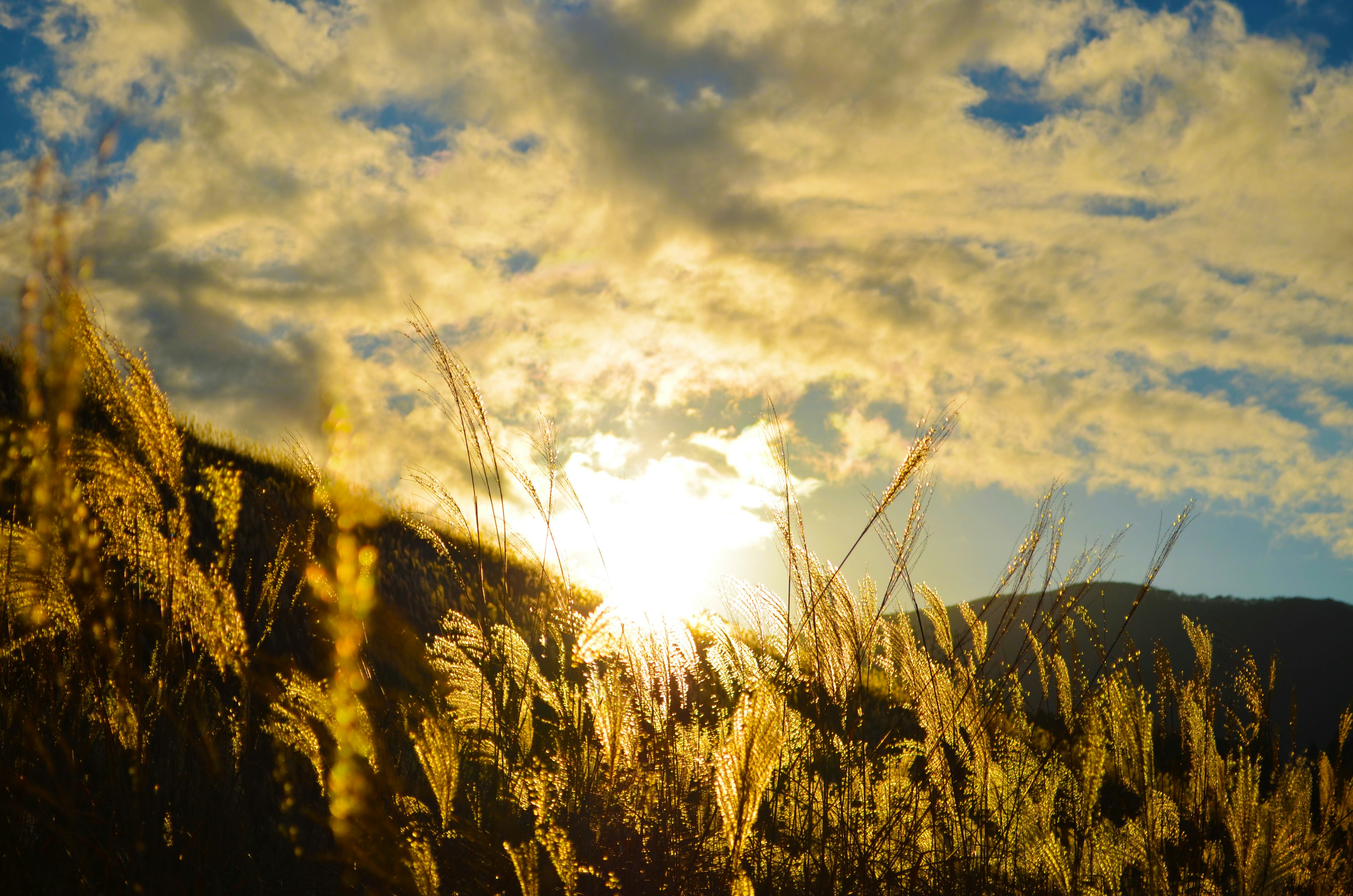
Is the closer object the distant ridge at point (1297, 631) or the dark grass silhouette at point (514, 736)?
the dark grass silhouette at point (514, 736)

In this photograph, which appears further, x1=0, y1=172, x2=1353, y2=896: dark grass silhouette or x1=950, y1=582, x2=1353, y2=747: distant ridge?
x1=950, y1=582, x2=1353, y2=747: distant ridge

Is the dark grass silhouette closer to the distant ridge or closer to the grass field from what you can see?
the grass field

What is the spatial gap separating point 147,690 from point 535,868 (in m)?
1.13

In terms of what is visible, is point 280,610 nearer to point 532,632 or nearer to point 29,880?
point 532,632

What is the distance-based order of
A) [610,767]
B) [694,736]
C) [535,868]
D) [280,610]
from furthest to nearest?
[280,610] → [694,736] → [610,767] → [535,868]

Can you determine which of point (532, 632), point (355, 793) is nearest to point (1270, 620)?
point (532, 632)

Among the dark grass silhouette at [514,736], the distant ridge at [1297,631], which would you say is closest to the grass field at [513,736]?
the dark grass silhouette at [514,736]

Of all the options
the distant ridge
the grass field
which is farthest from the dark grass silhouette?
the distant ridge

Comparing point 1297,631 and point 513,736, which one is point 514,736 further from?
point 1297,631

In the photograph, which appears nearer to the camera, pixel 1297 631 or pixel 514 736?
pixel 514 736

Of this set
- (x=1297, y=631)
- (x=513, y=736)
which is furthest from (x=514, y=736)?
(x=1297, y=631)

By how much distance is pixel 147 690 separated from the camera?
5.68ft

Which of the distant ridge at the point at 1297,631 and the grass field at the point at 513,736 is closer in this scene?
the grass field at the point at 513,736

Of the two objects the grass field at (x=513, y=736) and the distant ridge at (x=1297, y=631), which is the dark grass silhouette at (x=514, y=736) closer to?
the grass field at (x=513, y=736)
